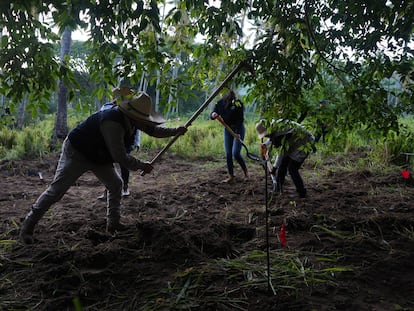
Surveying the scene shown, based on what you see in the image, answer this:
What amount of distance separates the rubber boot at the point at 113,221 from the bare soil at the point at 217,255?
0.10 metres

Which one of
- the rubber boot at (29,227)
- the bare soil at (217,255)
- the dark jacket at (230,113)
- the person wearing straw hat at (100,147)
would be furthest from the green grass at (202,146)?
the rubber boot at (29,227)

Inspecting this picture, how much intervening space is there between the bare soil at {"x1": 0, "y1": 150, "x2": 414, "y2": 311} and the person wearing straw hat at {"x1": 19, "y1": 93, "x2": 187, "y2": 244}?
420 mm

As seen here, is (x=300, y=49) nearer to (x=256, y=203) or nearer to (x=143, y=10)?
(x=143, y=10)

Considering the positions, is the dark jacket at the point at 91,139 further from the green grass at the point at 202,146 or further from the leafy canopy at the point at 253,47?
the green grass at the point at 202,146

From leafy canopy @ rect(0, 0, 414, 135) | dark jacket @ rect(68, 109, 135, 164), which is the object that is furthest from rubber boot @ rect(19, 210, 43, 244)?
leafy canopy @ rect(0, 0, 414, 135)

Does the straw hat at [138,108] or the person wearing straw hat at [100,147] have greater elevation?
the straw hat at [138,108]

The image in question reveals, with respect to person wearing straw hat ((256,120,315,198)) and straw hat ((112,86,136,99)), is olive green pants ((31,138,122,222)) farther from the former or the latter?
person wearing straw hat ((256,120,315,198))

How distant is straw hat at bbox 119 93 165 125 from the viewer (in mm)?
3098

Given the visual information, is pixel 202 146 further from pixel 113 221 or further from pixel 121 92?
pixel 121 92

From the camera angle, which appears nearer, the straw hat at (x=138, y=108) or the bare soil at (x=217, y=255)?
the bare soil at (x=217, y=255)

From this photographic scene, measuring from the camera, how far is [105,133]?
3.08 metres

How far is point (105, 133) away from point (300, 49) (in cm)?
174

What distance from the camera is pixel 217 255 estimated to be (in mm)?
3029

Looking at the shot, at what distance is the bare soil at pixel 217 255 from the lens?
7.84ft
